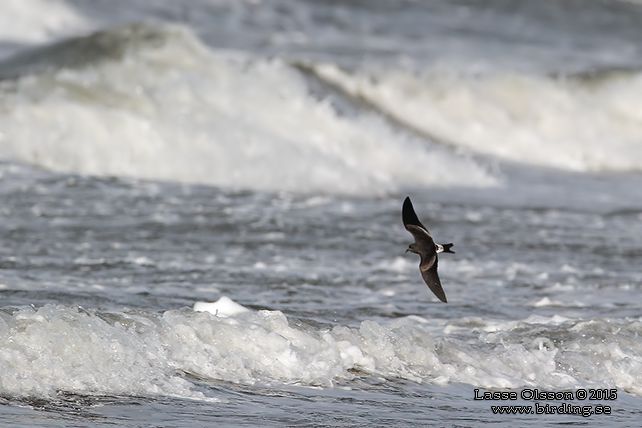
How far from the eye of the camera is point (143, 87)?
13.9 m

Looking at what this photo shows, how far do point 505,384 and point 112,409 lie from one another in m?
1.83

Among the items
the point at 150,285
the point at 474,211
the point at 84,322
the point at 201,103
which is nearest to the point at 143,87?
the point at 201,103

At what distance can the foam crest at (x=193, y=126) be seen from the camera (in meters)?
12.0

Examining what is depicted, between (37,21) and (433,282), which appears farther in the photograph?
(37,21)

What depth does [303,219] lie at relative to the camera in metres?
10.3

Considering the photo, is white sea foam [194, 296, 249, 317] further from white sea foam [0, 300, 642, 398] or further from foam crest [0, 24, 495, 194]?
foam crest [0, 24, 495, 194]

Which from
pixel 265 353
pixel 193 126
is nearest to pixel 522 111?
pixel 193 126

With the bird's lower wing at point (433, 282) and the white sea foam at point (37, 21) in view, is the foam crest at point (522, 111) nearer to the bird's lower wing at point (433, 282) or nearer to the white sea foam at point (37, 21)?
the white sea foam at point (37, 21)

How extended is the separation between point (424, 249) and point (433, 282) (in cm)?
19

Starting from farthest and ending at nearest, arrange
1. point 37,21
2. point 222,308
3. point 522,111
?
1. point 37,21
2. point 522,111
3. point 222,308

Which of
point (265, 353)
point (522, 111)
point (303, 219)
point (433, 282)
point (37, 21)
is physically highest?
point (37, 21)

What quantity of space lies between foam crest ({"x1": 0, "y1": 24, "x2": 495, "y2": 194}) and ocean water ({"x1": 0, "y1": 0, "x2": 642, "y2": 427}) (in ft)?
0.13

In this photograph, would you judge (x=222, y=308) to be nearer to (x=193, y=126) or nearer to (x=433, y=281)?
(x=433, y=281)

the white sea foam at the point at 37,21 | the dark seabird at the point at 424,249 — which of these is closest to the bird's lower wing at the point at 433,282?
the dark seabird at the point at 424,249
